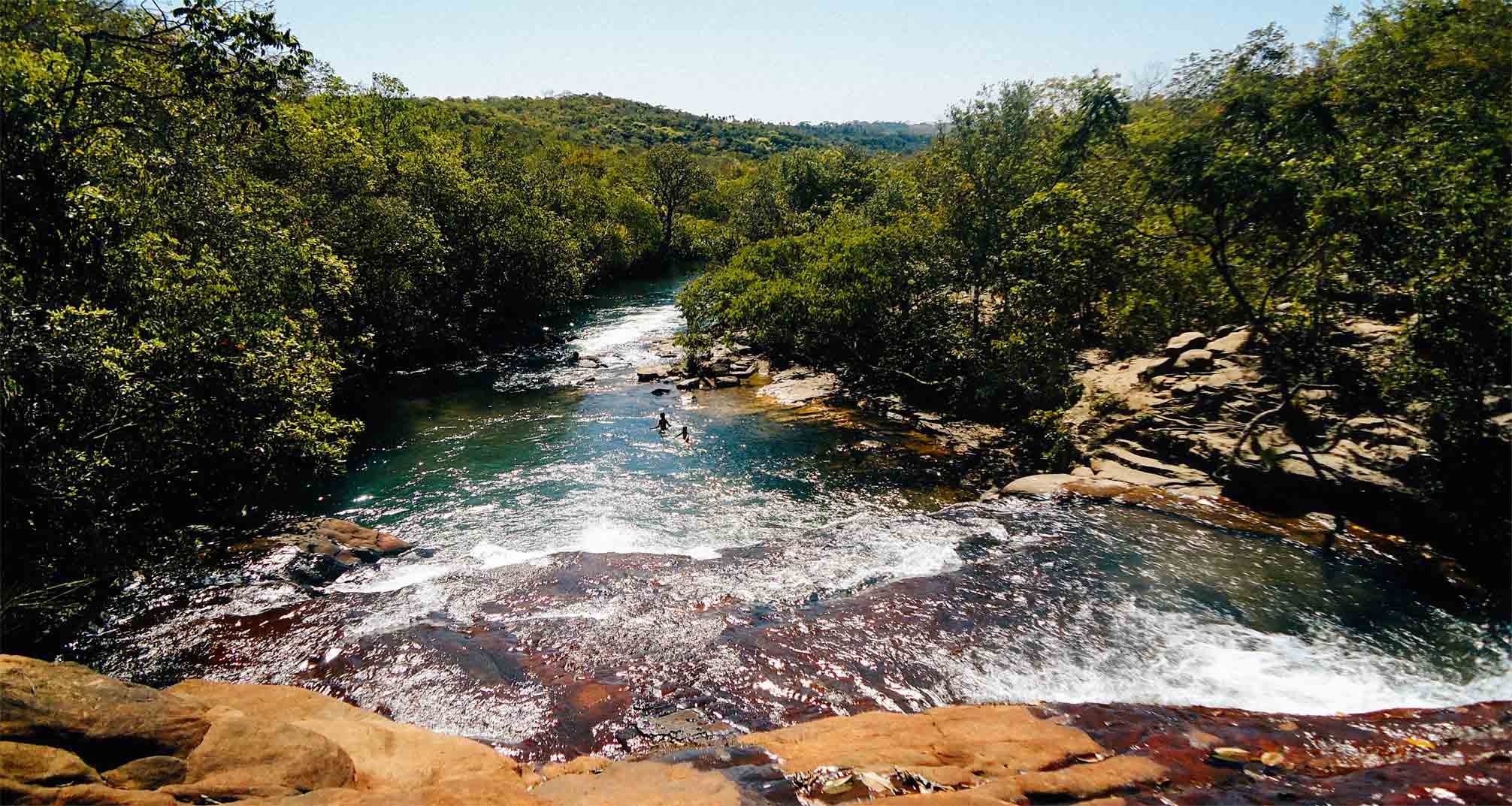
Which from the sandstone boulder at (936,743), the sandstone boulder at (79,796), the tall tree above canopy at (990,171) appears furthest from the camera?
the tall tree above canopy at (990,171)

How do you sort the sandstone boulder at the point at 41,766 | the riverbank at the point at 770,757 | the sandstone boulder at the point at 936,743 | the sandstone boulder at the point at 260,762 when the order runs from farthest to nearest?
the sandstone boulder at the point at 936,743 < the sandstone boulder at the point at 260,762 < the riverbank at the point at 770,757 < the sandstone boulder at the point at 41,766

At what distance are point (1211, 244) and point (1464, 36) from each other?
10904 millimetres

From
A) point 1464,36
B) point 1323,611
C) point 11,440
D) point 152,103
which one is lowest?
point 1323,611

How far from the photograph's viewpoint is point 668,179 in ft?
256

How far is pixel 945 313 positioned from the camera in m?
30.8

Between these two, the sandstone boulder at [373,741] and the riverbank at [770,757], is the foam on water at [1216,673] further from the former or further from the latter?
the sandstone boulder at [373,741]

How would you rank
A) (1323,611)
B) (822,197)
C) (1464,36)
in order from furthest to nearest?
(822,197) → (1464,36) → (1323,611)

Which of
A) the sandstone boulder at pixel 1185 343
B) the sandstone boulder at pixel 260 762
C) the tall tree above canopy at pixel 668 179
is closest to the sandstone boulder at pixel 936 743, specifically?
the sandstone boulder at pixel 260 762

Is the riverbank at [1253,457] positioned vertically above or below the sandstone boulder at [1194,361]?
below

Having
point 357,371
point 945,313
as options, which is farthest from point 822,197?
point 357,371

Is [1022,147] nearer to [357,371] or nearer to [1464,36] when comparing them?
[1464,36]

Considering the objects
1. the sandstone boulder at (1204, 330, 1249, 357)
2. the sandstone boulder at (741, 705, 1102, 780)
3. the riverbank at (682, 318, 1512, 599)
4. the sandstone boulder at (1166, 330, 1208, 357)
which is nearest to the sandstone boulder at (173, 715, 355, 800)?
the sandstone boulder at (741, 705, 1102, 780)

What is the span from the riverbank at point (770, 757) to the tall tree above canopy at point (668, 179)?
7012 cm

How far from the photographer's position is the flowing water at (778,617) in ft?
35.9
